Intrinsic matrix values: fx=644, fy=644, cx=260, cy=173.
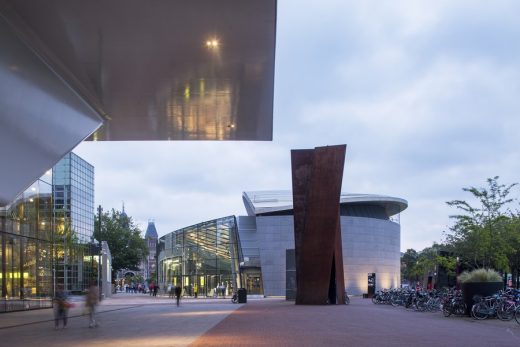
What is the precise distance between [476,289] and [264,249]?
39900mm

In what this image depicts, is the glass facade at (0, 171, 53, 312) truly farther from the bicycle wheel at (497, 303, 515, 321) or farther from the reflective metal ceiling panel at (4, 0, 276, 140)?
the bicycle wheel at (497, 303, 515, 321)

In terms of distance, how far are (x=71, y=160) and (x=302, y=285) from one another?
40.2 meters

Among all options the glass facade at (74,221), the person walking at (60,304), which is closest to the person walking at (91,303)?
the person walking at (60,304)

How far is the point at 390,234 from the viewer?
228 feet

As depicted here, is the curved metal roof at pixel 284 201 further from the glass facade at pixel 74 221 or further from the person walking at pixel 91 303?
the person walking at pixel 91 303

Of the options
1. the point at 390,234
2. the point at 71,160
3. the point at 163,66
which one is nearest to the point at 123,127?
the point at 163,66

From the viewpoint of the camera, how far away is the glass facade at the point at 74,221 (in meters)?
53.8

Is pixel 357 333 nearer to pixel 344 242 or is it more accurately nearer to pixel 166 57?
pixel 166 57

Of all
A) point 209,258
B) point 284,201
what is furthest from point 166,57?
point 284,201

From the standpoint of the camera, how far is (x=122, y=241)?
93625 mm

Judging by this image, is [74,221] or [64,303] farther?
[74,221]

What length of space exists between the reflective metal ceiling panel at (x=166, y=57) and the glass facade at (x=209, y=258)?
3640 cm

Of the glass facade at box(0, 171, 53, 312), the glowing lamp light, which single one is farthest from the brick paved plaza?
the glass facade at box(0, 171, 53, 312)

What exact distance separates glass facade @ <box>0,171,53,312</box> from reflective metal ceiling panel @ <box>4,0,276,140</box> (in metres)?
8.32
